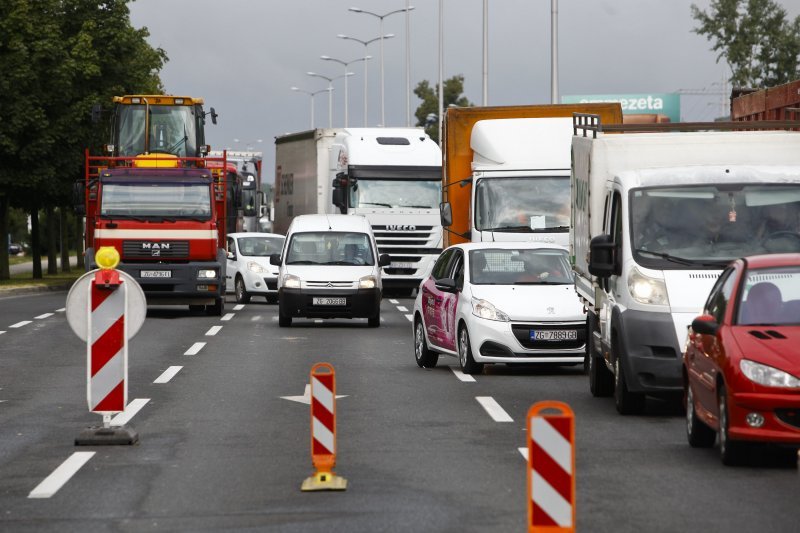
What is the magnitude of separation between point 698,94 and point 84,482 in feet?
361

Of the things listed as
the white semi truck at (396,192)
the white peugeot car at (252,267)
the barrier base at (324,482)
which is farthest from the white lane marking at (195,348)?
the white semi truck at (396,192)

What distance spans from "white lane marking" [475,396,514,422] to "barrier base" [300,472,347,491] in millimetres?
3758

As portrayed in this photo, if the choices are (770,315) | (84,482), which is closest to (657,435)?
(770,315)

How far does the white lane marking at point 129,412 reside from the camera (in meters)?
13.4

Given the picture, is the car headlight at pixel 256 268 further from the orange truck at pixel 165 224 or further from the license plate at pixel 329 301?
the license plate at pixel 329 301

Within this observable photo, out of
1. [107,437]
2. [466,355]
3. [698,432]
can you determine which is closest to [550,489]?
[698,432]

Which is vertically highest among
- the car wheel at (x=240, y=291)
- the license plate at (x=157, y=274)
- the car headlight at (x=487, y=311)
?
the car headlight at (x=487, y=311)

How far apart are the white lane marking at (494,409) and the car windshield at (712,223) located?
170cm

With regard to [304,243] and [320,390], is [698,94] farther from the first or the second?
[320,390]

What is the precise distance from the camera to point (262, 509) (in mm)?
9070

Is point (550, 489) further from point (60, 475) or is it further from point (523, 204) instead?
point (523, 204)

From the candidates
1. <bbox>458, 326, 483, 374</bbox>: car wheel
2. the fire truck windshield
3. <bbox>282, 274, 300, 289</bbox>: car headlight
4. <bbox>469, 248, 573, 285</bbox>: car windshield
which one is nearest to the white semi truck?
the fire truck windshield

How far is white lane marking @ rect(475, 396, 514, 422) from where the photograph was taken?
13539mm

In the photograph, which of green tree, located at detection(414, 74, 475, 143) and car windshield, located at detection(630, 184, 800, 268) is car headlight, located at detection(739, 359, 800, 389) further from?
green tree, located at detection(414, 74, 475, 143)
